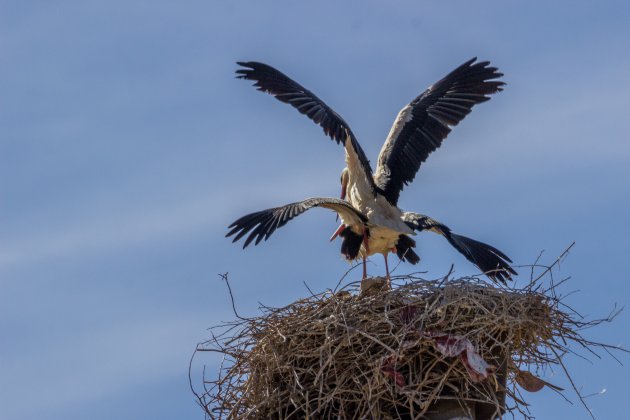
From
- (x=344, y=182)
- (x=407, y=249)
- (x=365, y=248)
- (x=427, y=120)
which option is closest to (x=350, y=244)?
(x=365, y=248)

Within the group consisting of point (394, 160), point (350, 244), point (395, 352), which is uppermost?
point (394, 160)

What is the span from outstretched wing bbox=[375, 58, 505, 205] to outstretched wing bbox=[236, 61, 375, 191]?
272 millimetres

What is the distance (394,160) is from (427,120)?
584 millimetres

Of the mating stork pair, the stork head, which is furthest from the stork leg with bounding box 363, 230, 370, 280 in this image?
the stork head

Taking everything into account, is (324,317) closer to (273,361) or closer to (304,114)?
(273,361)

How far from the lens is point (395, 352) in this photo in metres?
8.29

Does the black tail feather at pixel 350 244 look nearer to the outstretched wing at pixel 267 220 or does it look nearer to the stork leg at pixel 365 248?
the stork leg at pixel 365 248

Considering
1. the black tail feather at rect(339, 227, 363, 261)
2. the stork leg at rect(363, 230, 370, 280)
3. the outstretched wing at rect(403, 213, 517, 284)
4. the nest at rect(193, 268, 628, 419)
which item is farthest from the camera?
the black tail feather at rect(339, 227, 363, 261)

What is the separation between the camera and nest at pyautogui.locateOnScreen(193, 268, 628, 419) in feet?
27.4

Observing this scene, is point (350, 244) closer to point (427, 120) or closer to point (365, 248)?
point (365, 248)

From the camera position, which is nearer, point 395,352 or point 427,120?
point 395,352

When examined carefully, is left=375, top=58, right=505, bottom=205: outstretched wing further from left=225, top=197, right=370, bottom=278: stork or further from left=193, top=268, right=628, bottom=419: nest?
left=193, top=268, right=628, bottom=419: nest

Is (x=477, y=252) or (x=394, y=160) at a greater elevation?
(x=394, y=160)

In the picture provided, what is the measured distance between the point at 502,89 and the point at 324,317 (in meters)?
4.26
